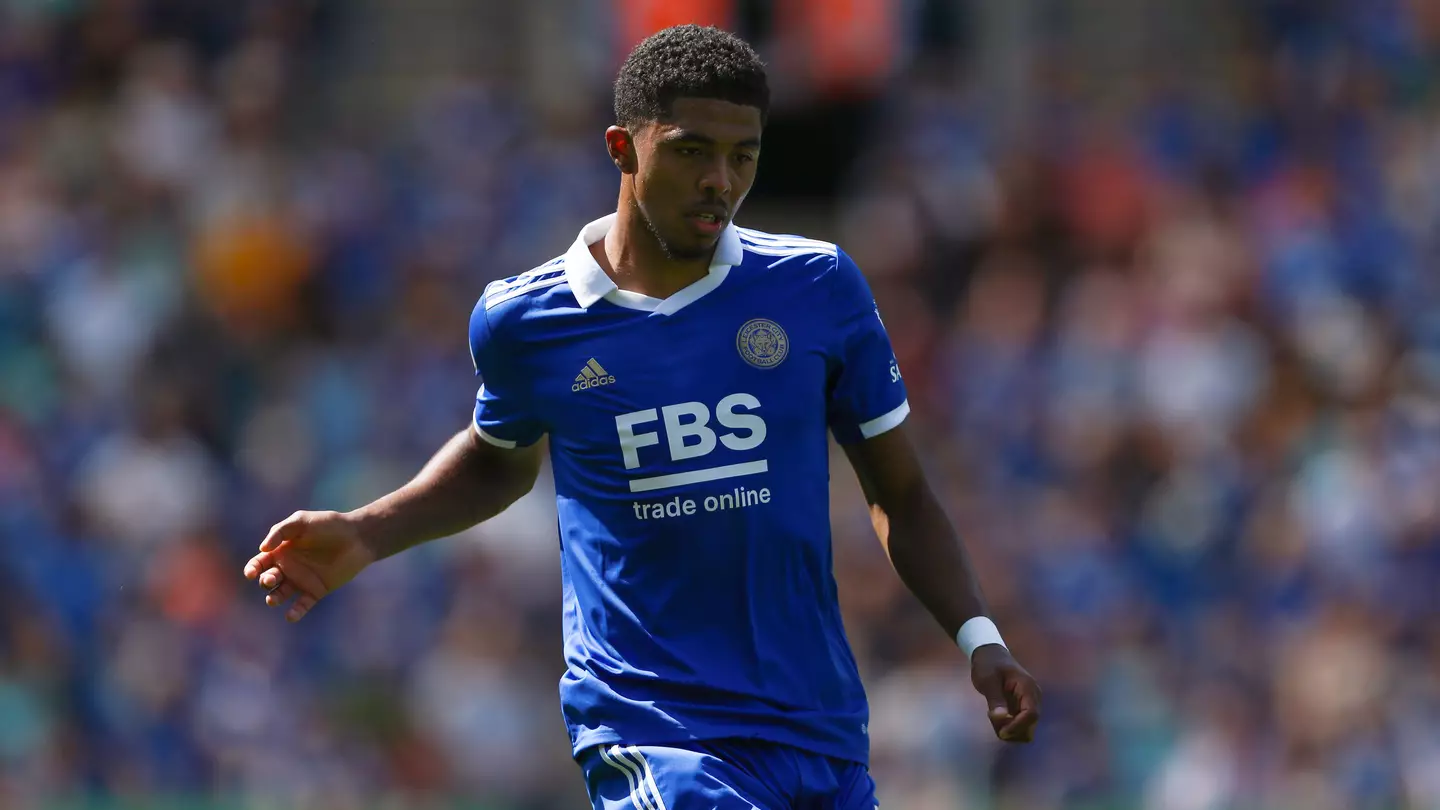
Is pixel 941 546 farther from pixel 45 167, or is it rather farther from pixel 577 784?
pixel 45 167

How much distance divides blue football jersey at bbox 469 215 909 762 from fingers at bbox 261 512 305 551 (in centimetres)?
64

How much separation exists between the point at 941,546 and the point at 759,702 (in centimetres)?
61

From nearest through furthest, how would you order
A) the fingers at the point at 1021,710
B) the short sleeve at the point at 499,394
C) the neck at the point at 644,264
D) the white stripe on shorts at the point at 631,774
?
the fingers at the point at 1021,710, the white stripe on shorts at the point at 631,774, the neck at the point at 644,264, the short sleeve at the point at 499,394

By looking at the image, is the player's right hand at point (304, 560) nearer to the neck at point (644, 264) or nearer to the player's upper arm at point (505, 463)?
the player's upper arm at point (505, 463)

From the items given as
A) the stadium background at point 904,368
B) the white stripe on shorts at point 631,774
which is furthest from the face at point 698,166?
the stadium background at point 904,368

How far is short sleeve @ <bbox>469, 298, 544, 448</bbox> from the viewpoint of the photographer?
201 inches

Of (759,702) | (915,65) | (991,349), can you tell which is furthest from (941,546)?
(915,65)

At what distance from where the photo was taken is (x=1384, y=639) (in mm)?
10672

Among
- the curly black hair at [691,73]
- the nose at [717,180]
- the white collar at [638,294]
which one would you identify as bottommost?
the white collar at [638,294]

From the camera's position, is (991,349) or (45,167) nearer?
(991,349)

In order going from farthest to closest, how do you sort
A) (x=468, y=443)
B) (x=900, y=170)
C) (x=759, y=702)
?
(x=900, y=170) < (x=468, y=443) < (x=759, y=702)

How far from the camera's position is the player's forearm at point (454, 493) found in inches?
209

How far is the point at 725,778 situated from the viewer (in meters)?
4.72

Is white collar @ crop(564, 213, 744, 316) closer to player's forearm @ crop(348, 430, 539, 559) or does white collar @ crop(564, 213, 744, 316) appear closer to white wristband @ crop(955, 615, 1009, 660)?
player's forearm @ crop(348, 430, 539, 559)
